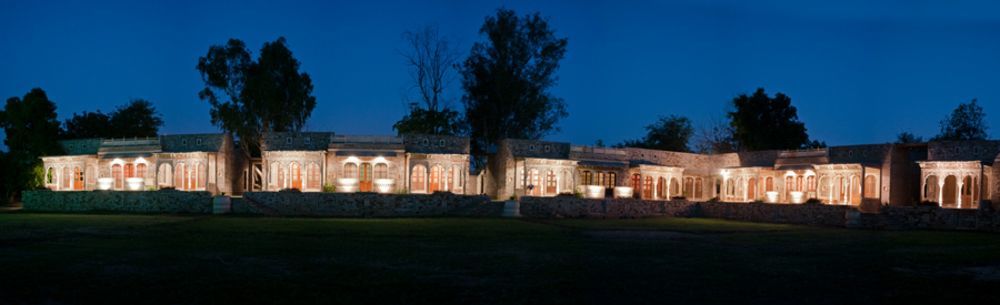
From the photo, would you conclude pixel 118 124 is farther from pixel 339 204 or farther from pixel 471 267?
pixel 471 267

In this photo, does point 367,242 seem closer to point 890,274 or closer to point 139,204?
point 890,274

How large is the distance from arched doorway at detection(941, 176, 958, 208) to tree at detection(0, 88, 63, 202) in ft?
116

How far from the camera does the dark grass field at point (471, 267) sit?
7562mm

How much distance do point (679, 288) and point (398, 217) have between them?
15.8 m

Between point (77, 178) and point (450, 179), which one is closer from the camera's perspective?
point (450, 179)

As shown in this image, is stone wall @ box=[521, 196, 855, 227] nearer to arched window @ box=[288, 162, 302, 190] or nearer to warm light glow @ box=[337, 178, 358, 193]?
warm light glow @ box=[337, 178, 358, 193]

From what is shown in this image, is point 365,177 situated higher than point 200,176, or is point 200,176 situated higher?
point 365,177

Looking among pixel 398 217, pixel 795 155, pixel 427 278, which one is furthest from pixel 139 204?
pixel 795 155

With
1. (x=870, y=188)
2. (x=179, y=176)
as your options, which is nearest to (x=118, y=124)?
(x=179, y=176)

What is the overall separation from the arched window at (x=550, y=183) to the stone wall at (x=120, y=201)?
1259 centimetres

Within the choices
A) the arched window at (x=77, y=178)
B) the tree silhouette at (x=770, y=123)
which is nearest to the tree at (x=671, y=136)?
the tree silhouette at (x=770, y=123)

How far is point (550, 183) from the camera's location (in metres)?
29.1

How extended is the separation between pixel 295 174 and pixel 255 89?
7.01 m

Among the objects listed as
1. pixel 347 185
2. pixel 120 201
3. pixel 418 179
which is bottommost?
pixel 120 201
